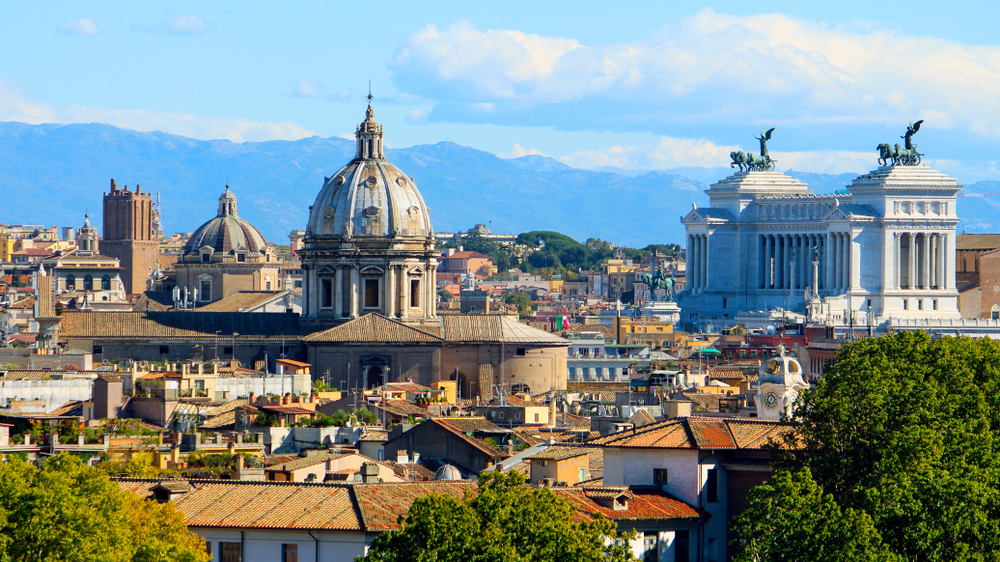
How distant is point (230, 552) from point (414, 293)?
6206 centimetres

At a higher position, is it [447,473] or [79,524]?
[79,524]

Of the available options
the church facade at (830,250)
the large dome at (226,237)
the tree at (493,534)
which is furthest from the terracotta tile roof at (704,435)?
the large dome at (226,237)

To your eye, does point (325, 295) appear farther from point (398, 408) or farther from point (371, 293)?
point (398, 408)

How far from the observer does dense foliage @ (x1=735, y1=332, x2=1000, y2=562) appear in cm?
3416

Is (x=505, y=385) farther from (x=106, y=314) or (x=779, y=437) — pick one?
(x=779, y=437)

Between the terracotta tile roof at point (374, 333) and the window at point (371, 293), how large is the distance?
4465 millimetres

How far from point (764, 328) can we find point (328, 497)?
95.1m

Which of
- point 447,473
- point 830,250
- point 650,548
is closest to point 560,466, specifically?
point 447,473

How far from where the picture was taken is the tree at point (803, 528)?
Result: 32656mm

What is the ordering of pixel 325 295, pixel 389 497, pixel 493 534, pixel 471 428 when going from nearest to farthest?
1. pixel 493 534
2. pixel 389 497
3. pixel 471 428
4. pixel 325 295

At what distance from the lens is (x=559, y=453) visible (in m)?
46.5

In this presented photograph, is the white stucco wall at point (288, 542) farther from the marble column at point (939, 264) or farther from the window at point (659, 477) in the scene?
the marble column at point (939, 264)

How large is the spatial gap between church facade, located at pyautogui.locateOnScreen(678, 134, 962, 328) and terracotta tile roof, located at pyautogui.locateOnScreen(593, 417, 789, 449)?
84.2 meters

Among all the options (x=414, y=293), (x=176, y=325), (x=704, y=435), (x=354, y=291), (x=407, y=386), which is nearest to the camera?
(x=704, y=435)
